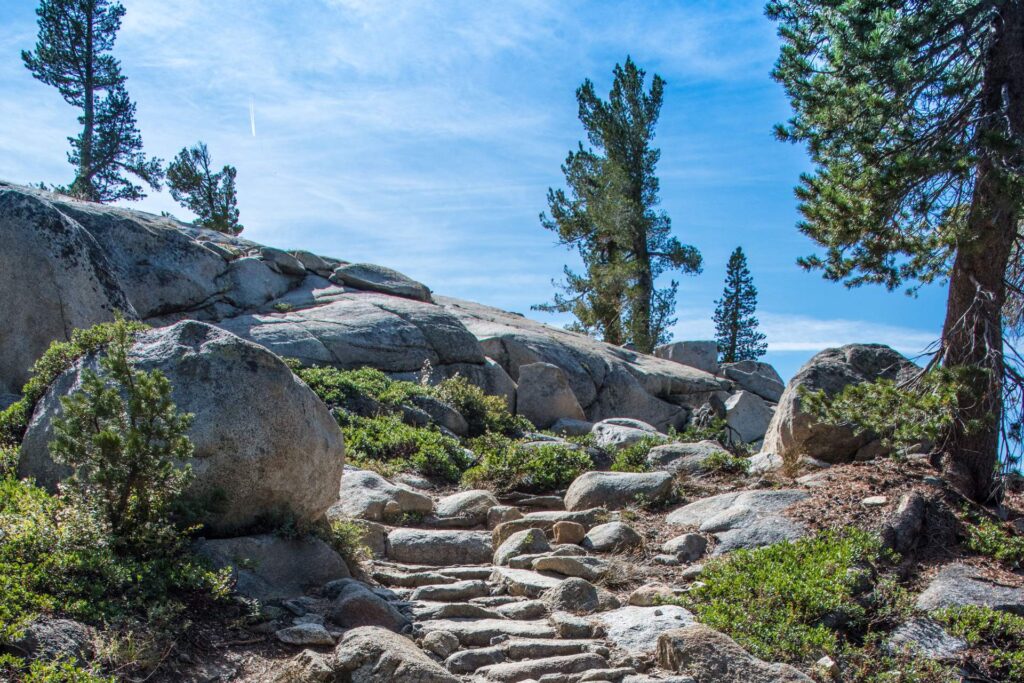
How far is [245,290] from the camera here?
19828 mm

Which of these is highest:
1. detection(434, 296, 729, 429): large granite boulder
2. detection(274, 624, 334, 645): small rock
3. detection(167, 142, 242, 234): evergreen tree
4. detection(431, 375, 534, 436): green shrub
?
detection(167, 142, 242, 234): evergreen tree

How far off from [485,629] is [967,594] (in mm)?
3965

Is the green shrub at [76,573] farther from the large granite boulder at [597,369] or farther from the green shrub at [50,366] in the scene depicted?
the large granite boulder at [597,369]

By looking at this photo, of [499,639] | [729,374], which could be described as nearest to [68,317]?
[499,639]

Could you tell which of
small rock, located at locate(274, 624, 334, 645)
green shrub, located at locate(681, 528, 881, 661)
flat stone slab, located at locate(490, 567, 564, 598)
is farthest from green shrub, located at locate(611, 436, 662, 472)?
small rock, located at locate(274, 624, 334, 645)

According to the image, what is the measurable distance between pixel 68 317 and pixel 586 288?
23.2 meters

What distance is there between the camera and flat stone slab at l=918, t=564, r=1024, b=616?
664cm

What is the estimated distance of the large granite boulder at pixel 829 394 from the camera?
1052 centimetres

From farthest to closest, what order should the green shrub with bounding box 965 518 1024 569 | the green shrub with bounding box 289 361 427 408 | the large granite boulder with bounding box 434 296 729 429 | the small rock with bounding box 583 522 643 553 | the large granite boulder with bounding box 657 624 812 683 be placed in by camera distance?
the large granite boulder with bounding box 434 296 729 429
the green shrub with bounding box 289 361 427 408
the small rock with bounding box 583 522 643 553
the green shrub with bounding box 965 518 1024 569
the large granite boulder with bounding box 657 624 812 683

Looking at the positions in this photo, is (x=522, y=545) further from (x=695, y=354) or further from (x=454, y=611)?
(x=695, y=354)

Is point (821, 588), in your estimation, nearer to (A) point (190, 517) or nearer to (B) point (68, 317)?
(A) point (190, 517)

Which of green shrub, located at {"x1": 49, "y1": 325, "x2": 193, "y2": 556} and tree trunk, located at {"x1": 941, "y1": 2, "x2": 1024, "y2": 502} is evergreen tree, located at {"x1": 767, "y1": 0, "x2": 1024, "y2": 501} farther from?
green shrub, located at {"x1": 49, "y1": 325, "x2": 193, "y2": 556}

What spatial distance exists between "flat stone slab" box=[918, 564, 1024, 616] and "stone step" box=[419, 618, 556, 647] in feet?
Result: 10.1

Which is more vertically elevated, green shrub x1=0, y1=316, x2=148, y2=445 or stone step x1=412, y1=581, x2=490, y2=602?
green shrub x1=0, y1=316, x2=148, y2=445
